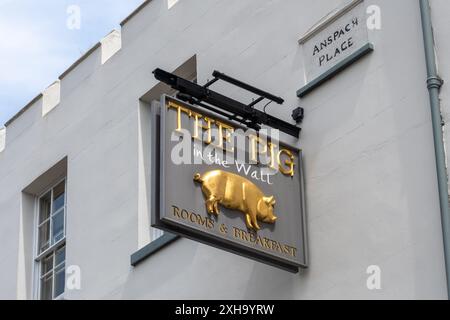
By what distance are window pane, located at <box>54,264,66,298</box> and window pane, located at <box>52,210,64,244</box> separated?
44 centimetres

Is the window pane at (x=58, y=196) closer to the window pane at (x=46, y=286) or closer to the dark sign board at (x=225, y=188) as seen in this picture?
the window pane at (x=46, y=286)

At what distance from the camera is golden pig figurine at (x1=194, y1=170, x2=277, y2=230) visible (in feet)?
36.8

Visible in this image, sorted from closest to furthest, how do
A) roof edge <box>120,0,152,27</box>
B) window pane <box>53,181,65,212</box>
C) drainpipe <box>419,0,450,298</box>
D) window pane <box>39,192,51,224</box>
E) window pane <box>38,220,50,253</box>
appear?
drainpipe <box>419,0,450,298</box> → roof edge <box>120,0,152,27</box> → window pane <box>38,220,50,253</box> → window pane <box>53,181,65,212</box> → window pane <box>39,192,51,224</box>

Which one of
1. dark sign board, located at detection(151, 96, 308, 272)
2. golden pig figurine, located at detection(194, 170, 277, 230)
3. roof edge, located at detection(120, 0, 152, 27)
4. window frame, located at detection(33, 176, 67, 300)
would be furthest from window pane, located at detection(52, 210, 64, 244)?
golden pig figurine, located at detection(194, 170, 277, 230)

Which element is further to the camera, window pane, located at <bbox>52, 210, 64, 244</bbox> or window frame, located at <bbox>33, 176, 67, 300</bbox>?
window pane, located at <bbox>52, 210, 64, 244</bbox>

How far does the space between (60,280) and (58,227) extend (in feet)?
2.58

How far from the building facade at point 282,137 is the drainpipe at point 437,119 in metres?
0.08

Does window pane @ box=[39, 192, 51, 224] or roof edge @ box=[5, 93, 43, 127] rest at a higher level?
roof edge @ box=[5, 93, 43, 127]

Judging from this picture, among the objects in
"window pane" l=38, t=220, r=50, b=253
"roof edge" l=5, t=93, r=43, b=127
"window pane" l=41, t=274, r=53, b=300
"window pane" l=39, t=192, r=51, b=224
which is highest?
"roof edge" l=5, t=93, r=43, b=127

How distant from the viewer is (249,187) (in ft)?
37.9

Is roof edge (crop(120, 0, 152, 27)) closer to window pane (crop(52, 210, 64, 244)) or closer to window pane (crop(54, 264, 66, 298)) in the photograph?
window pane (crop(52, 210, 64, 244))

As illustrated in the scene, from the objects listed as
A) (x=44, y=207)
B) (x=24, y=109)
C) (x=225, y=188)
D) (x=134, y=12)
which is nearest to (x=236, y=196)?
(x=225, y=188)

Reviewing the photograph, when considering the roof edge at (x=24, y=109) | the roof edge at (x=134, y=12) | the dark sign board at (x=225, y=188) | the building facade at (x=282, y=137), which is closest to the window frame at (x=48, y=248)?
the building facade at (x=282, y=137)

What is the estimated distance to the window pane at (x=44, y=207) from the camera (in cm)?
1690
